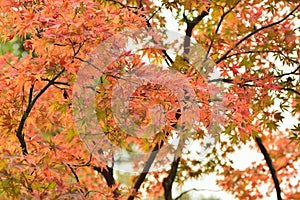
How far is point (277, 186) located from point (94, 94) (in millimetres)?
2327

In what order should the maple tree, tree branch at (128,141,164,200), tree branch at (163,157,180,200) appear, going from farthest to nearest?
tree branch at (163,157,180,200) < tree branch at (128,141,164,200) < the maple tree

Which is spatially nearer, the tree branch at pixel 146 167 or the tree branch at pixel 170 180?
the tree branch at pixel 146 167

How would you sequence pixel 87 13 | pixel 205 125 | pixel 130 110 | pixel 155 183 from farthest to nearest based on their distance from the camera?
pixel 155 183 < pixel 205 125 < pixel 130 110 < pixel 87 13

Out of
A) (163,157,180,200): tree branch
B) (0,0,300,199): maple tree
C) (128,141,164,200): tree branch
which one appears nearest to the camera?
(0,0,300,199): maple tree

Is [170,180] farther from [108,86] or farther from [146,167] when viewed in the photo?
[108,86]

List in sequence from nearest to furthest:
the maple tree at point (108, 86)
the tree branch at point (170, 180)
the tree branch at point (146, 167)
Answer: the maple tree at point (108, 86) < the tree branch at point (146, 167) < the tree branch at point (170, 180)

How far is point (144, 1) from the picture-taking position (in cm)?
414

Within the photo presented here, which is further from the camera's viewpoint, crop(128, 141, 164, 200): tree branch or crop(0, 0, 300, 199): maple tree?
crop(128, 141, 164, 200): tree branch

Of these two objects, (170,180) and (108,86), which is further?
(170,180)

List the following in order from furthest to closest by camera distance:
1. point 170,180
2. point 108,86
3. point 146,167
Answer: point 170,180
point 146,167
point 108,86

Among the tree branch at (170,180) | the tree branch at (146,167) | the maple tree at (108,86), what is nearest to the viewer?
the maple tree at (108,86)

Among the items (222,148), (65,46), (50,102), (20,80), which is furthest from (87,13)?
(222,148)

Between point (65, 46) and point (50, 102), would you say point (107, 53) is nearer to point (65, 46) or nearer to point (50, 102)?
point (65, 46)

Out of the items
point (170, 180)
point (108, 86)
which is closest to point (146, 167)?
point (170, 180)
